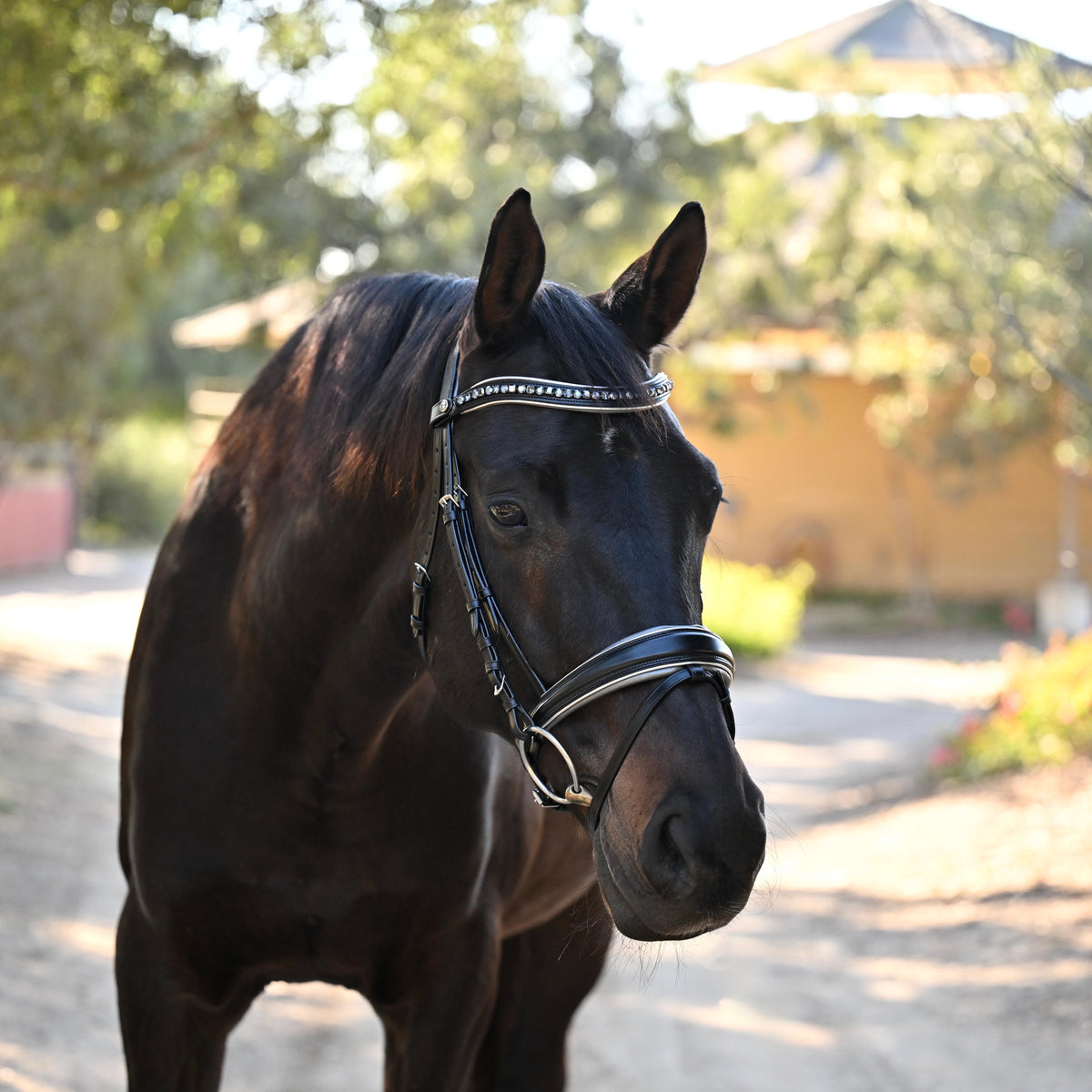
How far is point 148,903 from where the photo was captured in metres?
2.37

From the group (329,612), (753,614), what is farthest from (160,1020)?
(753,614)

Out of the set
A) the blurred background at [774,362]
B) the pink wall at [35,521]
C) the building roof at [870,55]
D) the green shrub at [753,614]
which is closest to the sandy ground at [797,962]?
the blurred background at [774,362]

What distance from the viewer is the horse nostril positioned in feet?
5.11

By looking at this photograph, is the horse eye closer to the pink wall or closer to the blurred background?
the blurred background

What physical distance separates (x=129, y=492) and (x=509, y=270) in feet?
93.4

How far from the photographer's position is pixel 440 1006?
7.89 feet

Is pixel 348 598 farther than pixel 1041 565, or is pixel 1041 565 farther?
pixel 1041 565

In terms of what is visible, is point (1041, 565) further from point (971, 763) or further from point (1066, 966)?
point (1066, 966)

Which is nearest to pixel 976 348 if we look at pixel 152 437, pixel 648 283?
pixel 648 283

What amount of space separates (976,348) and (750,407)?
13.7 ft

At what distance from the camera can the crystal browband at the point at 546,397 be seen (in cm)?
180

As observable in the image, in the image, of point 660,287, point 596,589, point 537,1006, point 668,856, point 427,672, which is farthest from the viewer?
point 537,1006

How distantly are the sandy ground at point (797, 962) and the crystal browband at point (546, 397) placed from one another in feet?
2.41

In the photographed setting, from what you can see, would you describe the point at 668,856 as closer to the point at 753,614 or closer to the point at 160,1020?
the point at 160,1020
